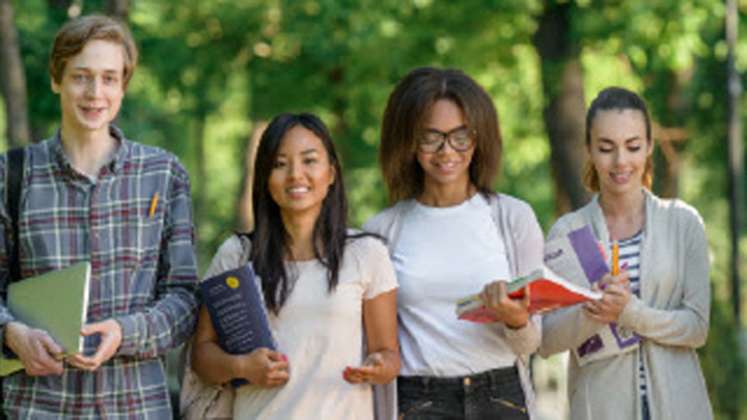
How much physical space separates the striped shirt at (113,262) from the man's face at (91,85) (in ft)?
0.42

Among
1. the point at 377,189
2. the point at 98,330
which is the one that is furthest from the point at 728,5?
the point at 98,330

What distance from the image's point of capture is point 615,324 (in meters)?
4.81

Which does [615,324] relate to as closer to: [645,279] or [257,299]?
[645,279]

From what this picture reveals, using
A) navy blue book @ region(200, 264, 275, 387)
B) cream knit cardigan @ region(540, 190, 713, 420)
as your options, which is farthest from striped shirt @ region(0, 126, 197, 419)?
cream knit cardigan @ region(540, 190, 713, 420)

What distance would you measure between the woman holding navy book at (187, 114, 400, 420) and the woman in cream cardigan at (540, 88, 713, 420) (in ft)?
2.85

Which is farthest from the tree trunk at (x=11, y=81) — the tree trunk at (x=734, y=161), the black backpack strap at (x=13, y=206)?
the tree trunk at (x=734, y=161)

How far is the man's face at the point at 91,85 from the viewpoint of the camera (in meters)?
4.25

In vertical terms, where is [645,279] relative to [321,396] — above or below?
above

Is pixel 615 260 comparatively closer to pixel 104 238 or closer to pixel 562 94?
pixel 104 238

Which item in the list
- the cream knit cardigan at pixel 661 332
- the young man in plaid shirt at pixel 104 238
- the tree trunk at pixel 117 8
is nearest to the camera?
the young man in plaid shirt at pixel 104 238

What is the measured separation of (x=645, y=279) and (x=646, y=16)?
7.91m

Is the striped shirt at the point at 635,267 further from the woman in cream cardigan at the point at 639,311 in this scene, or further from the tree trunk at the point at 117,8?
the tree trunk at the point at 117,8

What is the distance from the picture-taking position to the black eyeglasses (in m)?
4.63

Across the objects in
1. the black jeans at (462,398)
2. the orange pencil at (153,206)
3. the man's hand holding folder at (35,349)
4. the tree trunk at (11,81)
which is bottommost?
the black jeans at (462,398)
